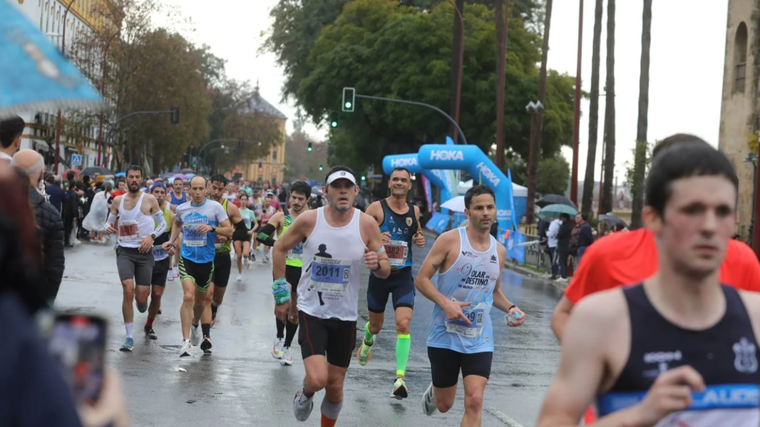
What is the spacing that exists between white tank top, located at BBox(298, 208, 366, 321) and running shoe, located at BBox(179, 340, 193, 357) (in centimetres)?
387

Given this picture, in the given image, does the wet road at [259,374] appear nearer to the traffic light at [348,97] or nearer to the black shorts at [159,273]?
the black shorts at [159,273]

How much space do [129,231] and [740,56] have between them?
1084 inches

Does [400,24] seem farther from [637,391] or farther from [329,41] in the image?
[637,391]

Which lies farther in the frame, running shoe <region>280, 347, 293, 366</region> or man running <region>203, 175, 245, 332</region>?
man running <region>203, 175, 245, 332</region>

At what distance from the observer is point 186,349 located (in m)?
12.0

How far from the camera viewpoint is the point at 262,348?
1334 cm

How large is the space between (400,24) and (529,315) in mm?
38945

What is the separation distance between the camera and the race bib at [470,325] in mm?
8156

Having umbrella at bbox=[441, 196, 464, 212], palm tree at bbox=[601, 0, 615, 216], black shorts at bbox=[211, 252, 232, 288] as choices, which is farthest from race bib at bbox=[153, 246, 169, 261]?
palm tree at bbox=[601, 0, 615, 216]

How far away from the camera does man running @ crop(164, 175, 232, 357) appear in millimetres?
Answer: 12336

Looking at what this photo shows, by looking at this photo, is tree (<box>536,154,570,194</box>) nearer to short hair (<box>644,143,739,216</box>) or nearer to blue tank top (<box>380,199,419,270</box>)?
blue tank top (<box>380,199,419,270</box>)

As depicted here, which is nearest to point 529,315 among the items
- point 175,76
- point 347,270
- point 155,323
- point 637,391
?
point 155,323

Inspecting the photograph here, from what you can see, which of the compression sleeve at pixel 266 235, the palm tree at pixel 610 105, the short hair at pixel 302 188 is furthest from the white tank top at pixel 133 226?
the palm tree at pixel 610 105

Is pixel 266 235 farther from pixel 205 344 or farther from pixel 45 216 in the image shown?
pixel 45 216
